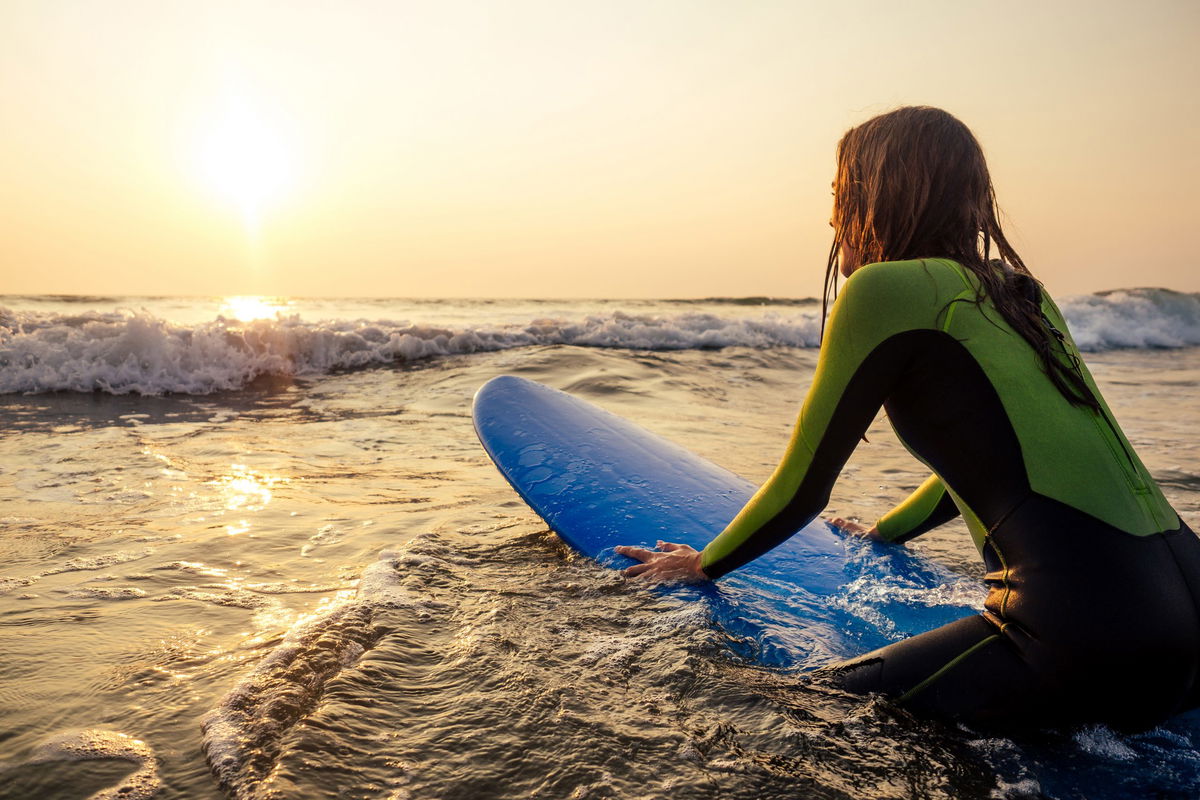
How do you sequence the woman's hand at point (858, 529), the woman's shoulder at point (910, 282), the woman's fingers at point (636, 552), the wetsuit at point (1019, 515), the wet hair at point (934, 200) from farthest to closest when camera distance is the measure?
the woman's hand at point (858, 529) → the woman's fingers at point (636, 552) → the wet hair at point (934, 200) → the woman's shoulder at point (910, 282) → the wetsuit at point (1019, 515)

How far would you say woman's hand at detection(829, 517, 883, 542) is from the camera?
273 cm

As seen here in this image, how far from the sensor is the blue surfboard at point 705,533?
6.91 feet

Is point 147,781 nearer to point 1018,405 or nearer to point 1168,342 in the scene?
point 1018,405

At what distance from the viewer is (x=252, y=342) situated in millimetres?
9547

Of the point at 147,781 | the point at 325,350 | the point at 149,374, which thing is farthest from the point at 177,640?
the point at 325,350

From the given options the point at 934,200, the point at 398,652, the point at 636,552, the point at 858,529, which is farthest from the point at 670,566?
the point at 934,200

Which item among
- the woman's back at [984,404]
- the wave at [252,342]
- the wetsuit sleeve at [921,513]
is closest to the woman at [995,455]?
the woman's back at [984,404]

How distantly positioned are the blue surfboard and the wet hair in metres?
0.95

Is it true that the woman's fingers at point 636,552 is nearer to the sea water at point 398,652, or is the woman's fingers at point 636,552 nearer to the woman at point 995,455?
the sea water at point 398,652

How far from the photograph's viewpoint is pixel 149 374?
7.93 metres

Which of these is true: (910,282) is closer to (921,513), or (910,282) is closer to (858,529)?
(921,513)

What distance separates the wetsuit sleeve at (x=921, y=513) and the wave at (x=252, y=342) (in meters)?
7.39

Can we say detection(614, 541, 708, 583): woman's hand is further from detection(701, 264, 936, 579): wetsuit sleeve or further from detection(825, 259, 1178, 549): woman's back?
detection(825, 259, 1178, 549): woman's back

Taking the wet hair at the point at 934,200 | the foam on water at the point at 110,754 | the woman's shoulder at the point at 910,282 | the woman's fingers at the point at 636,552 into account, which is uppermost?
the wet hair at the point at 934,200
